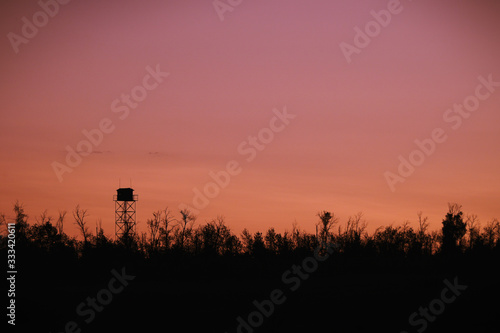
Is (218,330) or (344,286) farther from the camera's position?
(344,286)

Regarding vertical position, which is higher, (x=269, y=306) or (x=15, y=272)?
(x=15, y=272)

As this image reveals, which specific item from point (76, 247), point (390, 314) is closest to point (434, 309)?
point (390, 314)

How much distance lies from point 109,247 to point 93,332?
128 ft

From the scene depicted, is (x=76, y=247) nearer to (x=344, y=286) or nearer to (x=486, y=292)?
(x=344, y=286)

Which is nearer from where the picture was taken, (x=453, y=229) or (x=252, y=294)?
(x=252, y=294)

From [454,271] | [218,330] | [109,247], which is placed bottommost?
[218,330]

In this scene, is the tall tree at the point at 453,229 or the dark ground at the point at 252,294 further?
the tall tree at the point at 453,229

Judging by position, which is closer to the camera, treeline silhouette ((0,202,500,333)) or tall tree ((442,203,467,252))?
treeline silhouette ((0,202,500,333))

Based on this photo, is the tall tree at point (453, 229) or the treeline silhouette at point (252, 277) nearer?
the treeline silhouette at point (252, 277)

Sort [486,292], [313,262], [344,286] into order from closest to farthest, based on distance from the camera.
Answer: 1. [486,292]
2. [344,286]
3. [313,262]

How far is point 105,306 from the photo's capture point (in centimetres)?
5359

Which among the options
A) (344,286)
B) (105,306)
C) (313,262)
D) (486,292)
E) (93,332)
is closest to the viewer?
(93,332)

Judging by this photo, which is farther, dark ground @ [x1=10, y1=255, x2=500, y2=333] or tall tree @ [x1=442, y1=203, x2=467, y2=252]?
tall tree @ [x1=442, y1=203, x2=467, y2=252]

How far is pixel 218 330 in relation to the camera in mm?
47281
